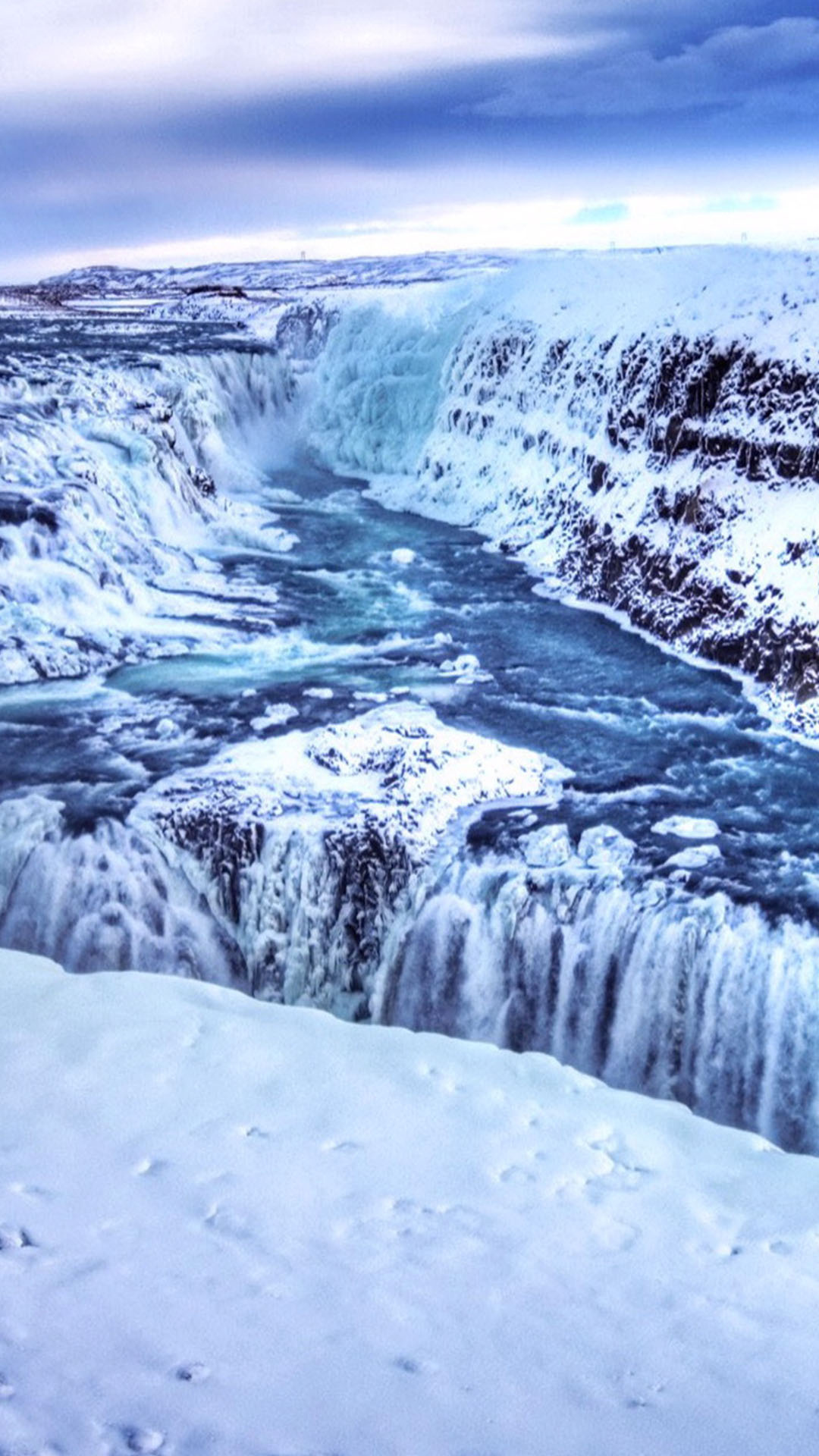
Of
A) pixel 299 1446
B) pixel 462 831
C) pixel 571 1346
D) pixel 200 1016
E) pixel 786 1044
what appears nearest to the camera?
pixel 299 1446

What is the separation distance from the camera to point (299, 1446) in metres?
3.74

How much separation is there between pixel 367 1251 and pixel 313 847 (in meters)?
4.80

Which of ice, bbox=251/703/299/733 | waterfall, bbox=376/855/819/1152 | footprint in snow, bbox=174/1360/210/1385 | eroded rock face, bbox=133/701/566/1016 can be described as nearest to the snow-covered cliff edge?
eroded rock face, bbox=133/701/566/1016

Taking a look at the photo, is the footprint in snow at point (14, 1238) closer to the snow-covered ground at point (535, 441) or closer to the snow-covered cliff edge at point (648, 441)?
the snow-covered ground at point (535, 441)

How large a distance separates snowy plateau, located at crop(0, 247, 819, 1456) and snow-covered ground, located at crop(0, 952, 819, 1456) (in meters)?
0.02

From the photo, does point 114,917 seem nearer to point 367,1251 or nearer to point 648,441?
point 367,1251

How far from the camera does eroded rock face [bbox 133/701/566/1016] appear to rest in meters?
9.33

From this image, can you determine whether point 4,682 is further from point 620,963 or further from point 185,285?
point 185,285

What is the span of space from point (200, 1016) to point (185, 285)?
96.3 metres

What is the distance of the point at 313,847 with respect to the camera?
31.3 ft

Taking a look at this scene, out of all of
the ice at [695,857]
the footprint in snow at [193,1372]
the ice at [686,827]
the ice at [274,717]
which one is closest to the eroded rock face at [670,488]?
the ice at [686,827]

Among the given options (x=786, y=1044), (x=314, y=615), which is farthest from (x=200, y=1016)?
(x=314, y=615)

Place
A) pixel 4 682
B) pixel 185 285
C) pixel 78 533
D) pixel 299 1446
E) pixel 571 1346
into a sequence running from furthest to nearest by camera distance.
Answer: pixel 185 285 < pixel 78 533 < pixel 4 682 < pixel 571 1346 < pixel 299 1446

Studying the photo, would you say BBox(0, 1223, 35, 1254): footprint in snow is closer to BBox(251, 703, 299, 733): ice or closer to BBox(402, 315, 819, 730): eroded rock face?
BBox(251, 703, 299, 733): ice
